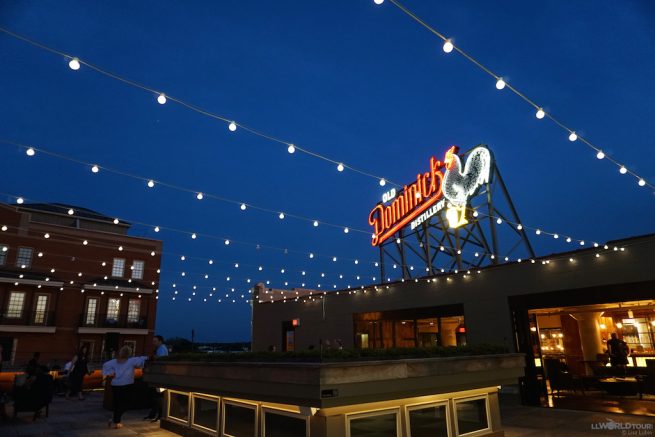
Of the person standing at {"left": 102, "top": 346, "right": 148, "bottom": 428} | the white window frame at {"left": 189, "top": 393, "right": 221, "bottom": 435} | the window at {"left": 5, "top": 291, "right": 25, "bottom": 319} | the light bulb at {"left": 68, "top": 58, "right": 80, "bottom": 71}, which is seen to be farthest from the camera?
the window at {"left": 5, "top": 291, "right": 25, "bottom": 319}

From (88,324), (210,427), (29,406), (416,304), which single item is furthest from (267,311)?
(210,427)

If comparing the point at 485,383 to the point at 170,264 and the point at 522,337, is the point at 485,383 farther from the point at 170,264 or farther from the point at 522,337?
the point at 170,264

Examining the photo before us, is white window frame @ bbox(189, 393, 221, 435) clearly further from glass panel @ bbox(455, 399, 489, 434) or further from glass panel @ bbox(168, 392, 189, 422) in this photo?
glass panel @ bbox(455, 399, 489, 434)

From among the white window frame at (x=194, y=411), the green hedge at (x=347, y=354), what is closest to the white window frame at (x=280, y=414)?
Answer: the green hedge at (x=347, y=354)

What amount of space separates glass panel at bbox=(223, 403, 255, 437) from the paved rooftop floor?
6.94 ft

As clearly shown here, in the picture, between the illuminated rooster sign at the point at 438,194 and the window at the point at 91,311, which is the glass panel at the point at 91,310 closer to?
the window at the point at 91,311

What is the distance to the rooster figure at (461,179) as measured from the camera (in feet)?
53.7

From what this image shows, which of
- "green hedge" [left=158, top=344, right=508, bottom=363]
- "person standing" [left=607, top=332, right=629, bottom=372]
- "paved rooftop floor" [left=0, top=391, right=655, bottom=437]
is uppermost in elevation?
"green hedge" [left=158, top=344, right=508, bottom=363]

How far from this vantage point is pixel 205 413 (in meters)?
8.01

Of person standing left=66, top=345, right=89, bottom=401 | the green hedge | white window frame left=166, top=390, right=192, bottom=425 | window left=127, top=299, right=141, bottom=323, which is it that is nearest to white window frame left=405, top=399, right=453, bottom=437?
the green hedge

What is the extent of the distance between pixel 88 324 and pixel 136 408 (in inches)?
720

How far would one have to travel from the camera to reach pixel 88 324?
27.2 metres

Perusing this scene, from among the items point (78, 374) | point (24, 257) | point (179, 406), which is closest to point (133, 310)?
point (24, 257)

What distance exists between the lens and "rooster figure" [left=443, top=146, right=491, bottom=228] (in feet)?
53.7
